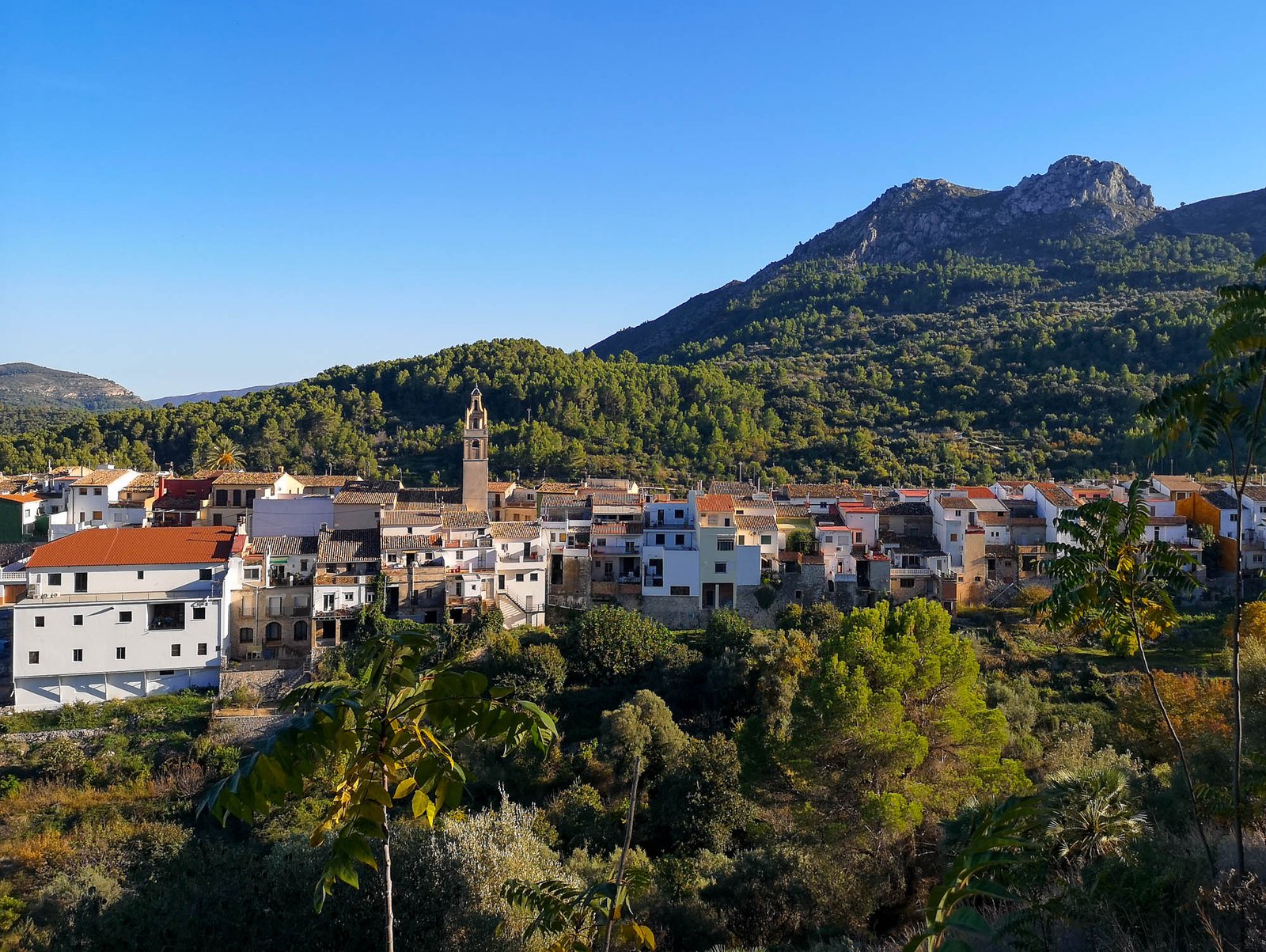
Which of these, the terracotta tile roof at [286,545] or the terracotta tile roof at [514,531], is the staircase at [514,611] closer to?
the terracotta tile roof at [514,531]

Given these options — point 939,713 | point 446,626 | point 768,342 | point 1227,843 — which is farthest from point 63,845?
point 768,342

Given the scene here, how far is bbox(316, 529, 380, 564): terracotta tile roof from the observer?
2822cm

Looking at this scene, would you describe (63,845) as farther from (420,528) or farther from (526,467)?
(526,467)

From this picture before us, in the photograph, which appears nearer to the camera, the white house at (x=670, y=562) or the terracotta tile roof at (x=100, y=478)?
the white house at (x=670, y=562)

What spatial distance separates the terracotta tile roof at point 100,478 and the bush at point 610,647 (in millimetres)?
22029

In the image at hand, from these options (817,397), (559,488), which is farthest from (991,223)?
(559,488)

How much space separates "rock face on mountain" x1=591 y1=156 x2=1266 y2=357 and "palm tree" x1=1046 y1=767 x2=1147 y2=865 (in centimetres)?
10554

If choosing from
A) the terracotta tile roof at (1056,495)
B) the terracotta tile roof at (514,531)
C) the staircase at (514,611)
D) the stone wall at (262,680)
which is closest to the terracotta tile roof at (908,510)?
the terracotta tile roof at (1056,495)

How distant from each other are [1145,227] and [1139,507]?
124 metres

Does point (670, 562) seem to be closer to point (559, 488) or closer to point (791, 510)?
point (791, 510)

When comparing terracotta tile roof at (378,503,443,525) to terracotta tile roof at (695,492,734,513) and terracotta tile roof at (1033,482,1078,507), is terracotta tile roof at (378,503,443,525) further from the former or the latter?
terracotta tile roof at (1033,482,1078,507)

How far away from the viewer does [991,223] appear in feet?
400

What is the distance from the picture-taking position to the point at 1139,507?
6.65 m

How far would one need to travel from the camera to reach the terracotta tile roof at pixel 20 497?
39625 millimetres
